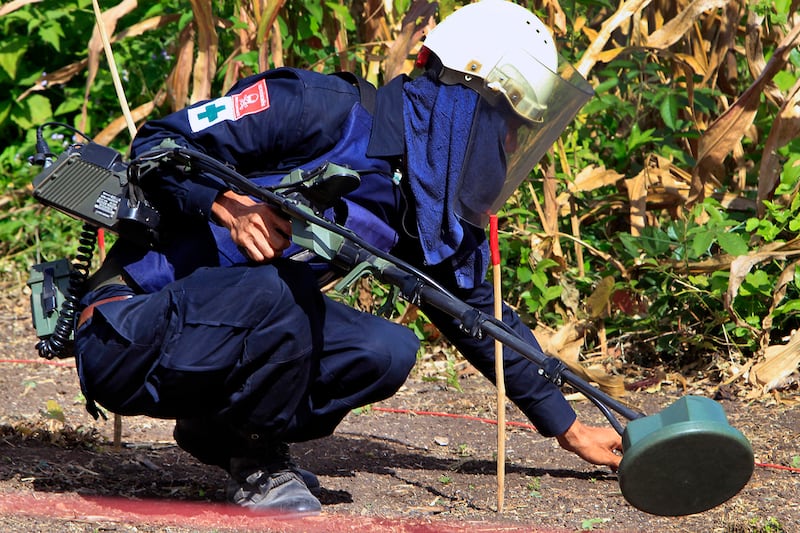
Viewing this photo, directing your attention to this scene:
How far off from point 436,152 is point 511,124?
0.19 meters

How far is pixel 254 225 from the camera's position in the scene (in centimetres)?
250

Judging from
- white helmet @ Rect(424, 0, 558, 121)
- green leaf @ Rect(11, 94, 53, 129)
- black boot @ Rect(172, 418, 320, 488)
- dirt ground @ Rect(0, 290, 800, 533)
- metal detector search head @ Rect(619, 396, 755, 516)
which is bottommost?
dirt ground @ Rect(0, 290, 800, 533)

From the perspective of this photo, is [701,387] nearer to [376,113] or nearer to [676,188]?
[676,188]

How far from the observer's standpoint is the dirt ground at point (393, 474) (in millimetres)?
2693

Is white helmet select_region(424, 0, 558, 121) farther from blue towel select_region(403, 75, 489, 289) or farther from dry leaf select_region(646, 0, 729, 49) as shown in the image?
dry leaf select_region(646, 0, 729, 49)

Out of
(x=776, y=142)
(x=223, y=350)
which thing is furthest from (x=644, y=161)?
(x=223, y=350)

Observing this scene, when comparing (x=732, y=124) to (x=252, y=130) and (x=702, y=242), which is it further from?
(x=252, y=130)

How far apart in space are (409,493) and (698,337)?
159 centimetres

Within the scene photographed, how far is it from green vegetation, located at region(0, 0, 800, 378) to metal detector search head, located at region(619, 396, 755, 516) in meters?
1.79

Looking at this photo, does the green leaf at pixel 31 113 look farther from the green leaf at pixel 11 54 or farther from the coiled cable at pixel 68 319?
the coiled cable at pixel 68 319

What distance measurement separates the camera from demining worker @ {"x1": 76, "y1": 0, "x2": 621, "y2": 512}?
2551 millimetres

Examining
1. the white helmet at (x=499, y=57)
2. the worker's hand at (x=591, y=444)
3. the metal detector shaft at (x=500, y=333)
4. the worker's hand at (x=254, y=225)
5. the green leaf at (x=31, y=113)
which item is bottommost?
the worker's hand at (x=591, y=444)

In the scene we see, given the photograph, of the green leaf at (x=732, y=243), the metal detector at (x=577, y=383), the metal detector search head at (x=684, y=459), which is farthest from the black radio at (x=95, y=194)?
the green leaf at (x=732, y=243)

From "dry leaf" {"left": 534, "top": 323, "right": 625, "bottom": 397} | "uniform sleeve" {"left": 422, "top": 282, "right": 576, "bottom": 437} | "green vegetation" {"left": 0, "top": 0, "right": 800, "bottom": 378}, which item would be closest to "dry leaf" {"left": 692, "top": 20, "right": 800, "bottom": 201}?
"green vegetation" {"left": 0, "top": 0, "right": 800, "bottom": 378}
